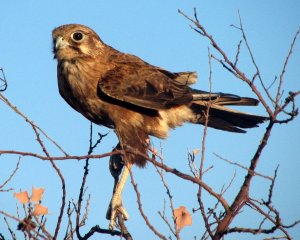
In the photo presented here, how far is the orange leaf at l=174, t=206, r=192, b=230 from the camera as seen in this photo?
146 inches

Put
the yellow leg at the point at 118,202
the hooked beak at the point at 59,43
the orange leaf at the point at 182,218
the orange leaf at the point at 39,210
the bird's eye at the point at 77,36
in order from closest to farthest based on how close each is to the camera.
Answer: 1. the orange leaf at the point at 39,210
2. the orange leaf at the point at 182,218
3. the yellow leg at the point at 118,202
4. the hooked beak at the point at 59,43
5. the bird's eye at the point at 77,36

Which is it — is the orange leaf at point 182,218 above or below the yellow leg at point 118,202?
below

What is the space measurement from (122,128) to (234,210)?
9.51 feet

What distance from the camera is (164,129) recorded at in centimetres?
654

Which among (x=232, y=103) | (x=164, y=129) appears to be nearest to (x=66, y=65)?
(x=164, y=129)

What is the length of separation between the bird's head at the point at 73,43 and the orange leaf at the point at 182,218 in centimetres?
308

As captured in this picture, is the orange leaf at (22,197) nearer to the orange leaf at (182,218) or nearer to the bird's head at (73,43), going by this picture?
the orange leaf at (182,218)

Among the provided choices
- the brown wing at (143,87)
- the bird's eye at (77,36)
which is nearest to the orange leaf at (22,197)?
the brown wing at (143,87)

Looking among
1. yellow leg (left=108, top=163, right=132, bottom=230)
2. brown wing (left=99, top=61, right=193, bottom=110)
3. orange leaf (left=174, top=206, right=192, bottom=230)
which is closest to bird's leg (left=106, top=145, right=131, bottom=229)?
yellow leg (left=108, top=163, right=132, bottom=230)

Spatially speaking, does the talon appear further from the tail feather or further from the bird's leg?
the tail feather

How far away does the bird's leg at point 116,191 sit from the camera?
5.61 m

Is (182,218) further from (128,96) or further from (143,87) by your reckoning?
(143,87)

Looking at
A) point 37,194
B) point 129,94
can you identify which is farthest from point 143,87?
point 37,194

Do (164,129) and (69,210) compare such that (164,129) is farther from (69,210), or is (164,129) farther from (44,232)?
(44,232)
